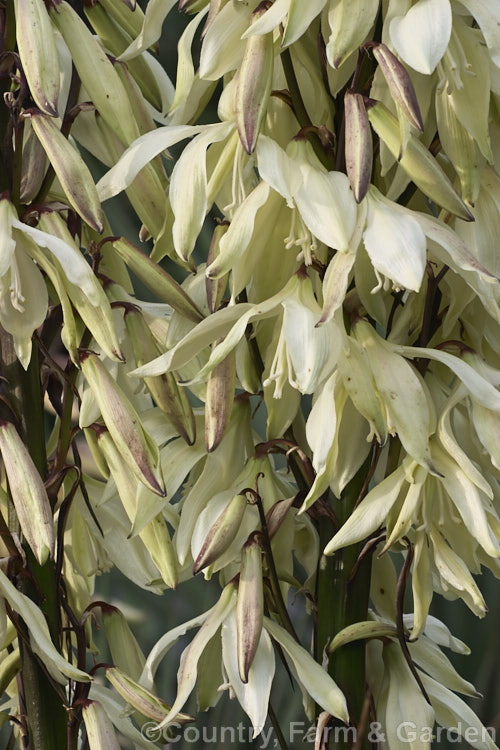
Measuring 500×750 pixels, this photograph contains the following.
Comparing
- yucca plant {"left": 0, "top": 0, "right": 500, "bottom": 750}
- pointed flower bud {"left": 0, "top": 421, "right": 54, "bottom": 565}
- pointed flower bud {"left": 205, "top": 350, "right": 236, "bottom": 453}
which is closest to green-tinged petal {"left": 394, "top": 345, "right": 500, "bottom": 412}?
yucca plant {"left": 0, "top": 0, "right": 500, "bottom": 750}

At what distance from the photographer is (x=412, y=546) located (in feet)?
1.90

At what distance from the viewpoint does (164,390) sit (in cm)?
60

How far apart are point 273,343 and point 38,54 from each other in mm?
196

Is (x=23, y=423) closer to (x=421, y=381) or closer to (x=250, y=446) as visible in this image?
(x=250, y=446)

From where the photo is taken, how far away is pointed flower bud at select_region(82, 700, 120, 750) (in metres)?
0.58

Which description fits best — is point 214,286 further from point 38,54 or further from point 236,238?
point 38,54

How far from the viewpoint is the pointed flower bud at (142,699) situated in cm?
58

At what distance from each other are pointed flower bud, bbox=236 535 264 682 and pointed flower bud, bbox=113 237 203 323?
134 mm

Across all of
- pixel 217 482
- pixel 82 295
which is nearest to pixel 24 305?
pixel 82 295

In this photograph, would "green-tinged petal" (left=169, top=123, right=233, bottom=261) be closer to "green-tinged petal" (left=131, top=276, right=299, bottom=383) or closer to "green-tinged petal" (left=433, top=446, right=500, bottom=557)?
Result: "green-tinged petal" (left=131, top=276, right=299, bottom=383)

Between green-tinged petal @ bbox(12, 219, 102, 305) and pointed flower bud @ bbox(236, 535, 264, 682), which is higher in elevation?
green-tinged petal @ bbox(12, 219, 102, 305)

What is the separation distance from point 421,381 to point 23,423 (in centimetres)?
24

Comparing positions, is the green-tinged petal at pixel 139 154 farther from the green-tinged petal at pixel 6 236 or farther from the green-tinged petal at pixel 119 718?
the green-tinged petal at pixel 119 718

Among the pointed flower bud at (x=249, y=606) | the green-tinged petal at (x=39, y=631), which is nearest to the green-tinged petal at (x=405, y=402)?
the pointed flower bud at (x=249, y=606)
